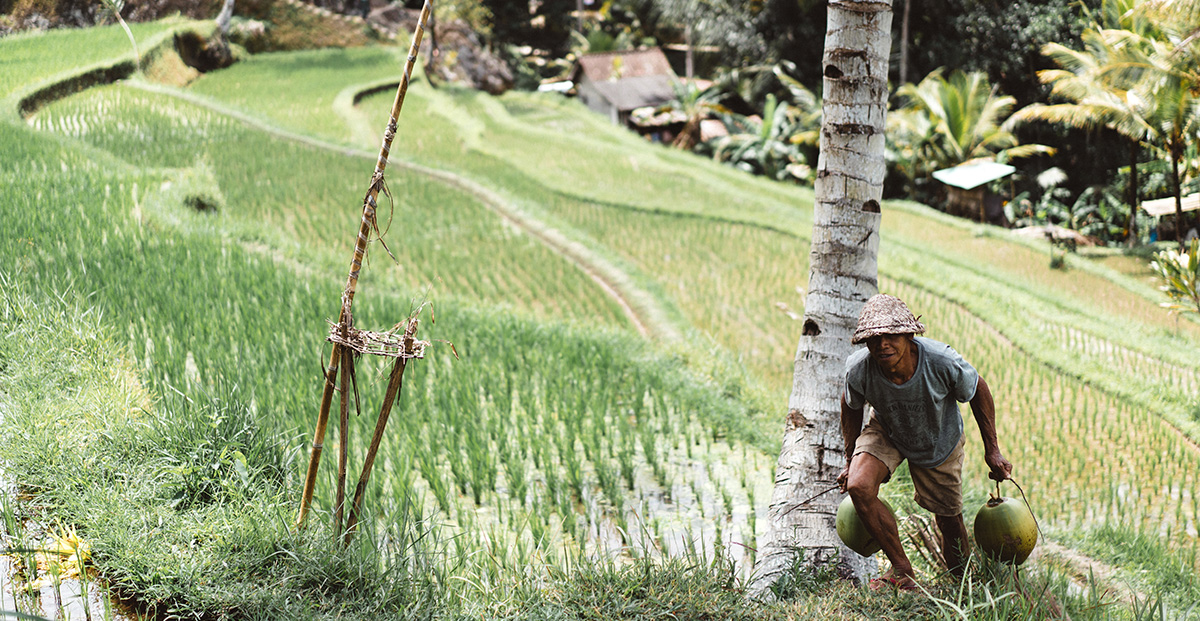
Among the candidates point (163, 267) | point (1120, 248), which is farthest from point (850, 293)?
point (1120, 248)

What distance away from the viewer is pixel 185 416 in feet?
9.36

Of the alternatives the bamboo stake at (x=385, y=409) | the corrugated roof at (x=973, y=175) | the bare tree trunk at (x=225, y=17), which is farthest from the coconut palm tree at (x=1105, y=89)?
the bamboo stake at (x=385, y=409)

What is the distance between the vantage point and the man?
2.07 m

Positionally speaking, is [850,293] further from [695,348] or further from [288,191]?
[288,191]

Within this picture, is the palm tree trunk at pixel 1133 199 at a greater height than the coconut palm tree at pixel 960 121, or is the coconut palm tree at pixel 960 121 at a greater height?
the coconut palm tree at pixel 960 121

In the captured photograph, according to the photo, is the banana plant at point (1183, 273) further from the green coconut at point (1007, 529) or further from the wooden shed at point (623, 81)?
the wooden shed at point (623, 81)

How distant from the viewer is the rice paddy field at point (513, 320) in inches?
131

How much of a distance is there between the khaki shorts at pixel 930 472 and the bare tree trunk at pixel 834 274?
307mm

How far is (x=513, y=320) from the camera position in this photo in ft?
17.8

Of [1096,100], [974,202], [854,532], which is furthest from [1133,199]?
[854,532]

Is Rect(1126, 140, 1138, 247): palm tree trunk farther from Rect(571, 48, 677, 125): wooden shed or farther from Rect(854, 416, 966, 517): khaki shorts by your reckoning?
Rect(854, 416, 966, 517): khaki shorts

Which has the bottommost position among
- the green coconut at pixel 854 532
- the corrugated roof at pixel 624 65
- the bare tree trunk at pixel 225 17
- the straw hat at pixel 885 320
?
the green coconut at pixel 854 532

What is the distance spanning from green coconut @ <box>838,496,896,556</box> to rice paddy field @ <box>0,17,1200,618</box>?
1.48 feet

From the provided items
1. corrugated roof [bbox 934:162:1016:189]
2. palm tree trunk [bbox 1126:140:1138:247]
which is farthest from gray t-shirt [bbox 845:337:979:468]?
palm tree trunk [bbox 1126:140:1138:247]
